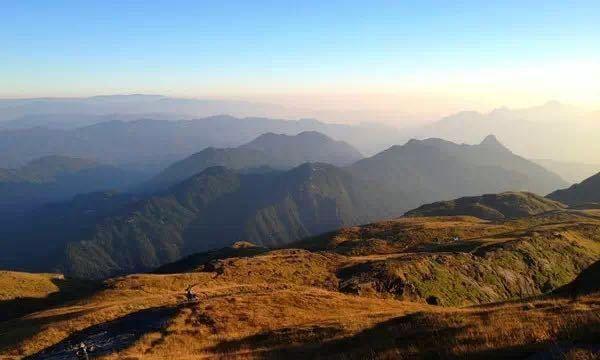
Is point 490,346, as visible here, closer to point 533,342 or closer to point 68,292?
point 533,342

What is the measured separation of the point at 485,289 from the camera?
66.1 metres

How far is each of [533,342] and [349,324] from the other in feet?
51.0

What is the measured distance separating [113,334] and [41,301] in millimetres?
46191

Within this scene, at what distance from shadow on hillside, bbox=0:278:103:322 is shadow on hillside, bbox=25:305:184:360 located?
89.4ft

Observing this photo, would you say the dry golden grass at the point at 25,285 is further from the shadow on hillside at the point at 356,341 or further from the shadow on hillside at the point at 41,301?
the shadow on hillside at the point at 356,341

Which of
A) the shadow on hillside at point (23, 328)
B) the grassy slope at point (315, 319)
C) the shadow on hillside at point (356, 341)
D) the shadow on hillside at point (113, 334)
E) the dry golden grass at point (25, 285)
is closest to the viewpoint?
the grassy slope at point (315, 319)

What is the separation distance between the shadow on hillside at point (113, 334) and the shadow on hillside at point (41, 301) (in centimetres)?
2725

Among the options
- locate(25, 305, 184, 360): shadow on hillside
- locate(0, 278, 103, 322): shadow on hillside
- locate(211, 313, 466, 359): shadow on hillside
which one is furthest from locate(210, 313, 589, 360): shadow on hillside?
locate(0, 278, 103, 322): shadow on hillside

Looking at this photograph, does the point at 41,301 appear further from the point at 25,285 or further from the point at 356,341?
the point at 356,341

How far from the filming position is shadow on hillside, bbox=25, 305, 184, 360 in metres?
28.8

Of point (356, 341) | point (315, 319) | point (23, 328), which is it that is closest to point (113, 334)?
point (23, 328)

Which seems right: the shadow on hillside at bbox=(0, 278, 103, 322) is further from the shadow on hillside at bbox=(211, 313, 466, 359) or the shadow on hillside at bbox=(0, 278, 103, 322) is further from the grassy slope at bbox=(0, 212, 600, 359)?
the shadow on hillside at bbox=(211, 313, 466, 359)

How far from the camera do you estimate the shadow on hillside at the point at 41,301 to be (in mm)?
64312

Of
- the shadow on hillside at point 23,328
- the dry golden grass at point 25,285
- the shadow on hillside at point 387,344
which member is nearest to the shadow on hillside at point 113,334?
the shadow on hillside at point 23,328
